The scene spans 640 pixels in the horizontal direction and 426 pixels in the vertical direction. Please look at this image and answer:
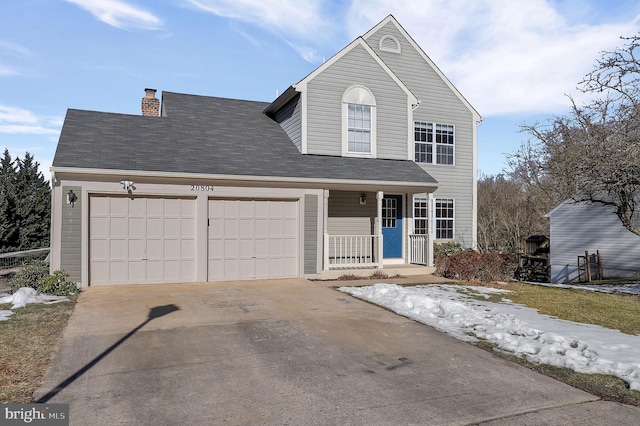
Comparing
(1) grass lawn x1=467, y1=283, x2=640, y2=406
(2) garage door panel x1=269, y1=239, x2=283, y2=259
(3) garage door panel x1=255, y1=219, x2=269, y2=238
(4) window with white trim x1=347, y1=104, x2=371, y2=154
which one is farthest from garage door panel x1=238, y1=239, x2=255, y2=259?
(1) grass lawn x1=467, y1=283, x2=640, y2=406

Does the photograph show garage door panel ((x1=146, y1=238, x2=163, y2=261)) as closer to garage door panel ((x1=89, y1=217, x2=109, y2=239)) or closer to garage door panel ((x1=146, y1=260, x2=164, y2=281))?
garage door panel ((x1=146, y1=260, x2=164, y2=281))

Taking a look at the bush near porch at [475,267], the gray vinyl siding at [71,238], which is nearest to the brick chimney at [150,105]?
the gray vinyl siding at [71,238]

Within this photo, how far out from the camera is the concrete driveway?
4102 mm

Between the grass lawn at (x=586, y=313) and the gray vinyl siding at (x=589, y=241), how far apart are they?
375 inches

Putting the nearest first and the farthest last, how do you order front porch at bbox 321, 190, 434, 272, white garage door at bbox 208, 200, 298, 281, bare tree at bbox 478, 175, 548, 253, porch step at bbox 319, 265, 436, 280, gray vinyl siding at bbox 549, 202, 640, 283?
white garage door at bbox 208, 200, 298, 281 → porch step at bbox 319, 265, 436, 280 → front porch at bbox 321, 190, 434, 272 → gray vinyl siding at bbox 549, 202, 640, 283 → bare tree at bbox 478, 175, 548, 253

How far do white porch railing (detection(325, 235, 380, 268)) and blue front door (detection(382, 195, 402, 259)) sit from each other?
1.78ft

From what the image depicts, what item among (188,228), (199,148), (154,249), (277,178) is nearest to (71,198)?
(154,249)

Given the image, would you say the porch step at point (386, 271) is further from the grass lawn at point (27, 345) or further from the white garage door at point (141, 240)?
the grass lawn at point (27, 345)

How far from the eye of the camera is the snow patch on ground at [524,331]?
18.4 feet

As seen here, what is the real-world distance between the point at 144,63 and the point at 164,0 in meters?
4.44

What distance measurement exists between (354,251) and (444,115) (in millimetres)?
6778

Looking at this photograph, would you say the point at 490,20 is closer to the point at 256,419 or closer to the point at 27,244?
the point at 256,419

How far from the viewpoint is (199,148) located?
12781mm

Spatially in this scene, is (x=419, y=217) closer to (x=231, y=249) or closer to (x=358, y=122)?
(x=358, y=122)
